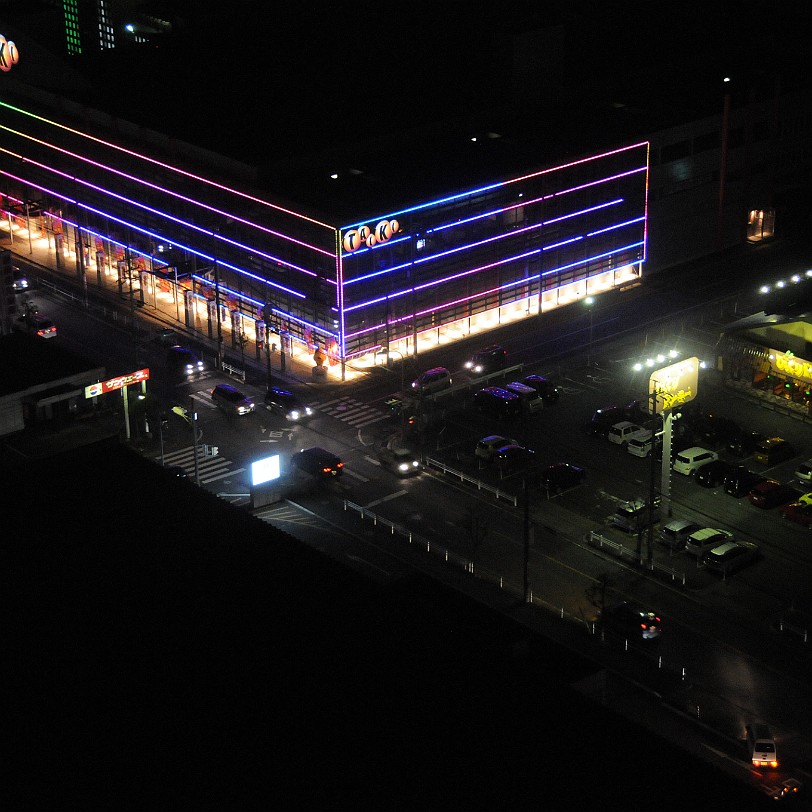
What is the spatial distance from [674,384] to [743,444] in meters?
6.53

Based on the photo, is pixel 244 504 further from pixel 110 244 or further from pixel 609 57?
pixel 609 57

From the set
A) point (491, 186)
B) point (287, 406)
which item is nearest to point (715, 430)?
point (491, 186)

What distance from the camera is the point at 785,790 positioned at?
6812 centimetres

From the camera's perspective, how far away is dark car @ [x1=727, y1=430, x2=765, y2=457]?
3922 inches

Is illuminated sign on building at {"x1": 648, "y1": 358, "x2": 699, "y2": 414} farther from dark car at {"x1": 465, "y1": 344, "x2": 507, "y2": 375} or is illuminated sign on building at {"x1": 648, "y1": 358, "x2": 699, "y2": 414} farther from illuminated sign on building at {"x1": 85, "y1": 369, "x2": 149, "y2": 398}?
illuminated sign on building at {"x1": 85, "y1": 369, "x2": 149, "y2": 398}

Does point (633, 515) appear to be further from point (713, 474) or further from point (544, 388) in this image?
point (544, 388)

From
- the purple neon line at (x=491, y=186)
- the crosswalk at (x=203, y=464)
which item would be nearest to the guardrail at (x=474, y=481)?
the crosswalk at (x=203, y=464)

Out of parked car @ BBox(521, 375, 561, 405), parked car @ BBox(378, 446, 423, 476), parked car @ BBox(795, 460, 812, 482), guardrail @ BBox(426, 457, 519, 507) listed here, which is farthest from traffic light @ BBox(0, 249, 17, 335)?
parked car @ BBox(795, 460, 812, 482)

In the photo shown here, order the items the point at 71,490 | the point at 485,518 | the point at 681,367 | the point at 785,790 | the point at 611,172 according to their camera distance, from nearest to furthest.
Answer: the point at 785,790 < the point at 71,490 < the point at 485,518 < the point at 681,367 < the point at 611,172

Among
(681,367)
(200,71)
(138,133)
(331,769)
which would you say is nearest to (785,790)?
(331,769)

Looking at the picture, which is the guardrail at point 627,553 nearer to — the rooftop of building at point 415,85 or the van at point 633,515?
the van at point 633,515

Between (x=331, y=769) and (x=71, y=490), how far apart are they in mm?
28775

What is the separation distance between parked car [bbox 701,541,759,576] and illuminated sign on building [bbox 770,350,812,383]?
72.3 ft

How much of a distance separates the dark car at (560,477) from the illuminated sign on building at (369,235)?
24.4 meters
